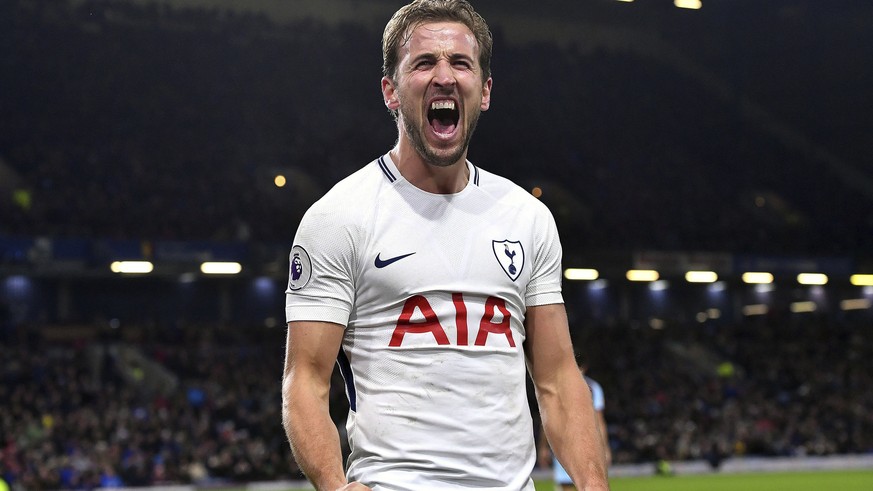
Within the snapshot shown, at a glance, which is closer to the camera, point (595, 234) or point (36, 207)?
point (36, 207)

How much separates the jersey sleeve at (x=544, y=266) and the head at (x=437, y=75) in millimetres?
325

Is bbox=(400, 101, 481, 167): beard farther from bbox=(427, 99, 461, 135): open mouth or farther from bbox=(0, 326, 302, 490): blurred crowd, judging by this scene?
bbox=(0, 326, 302, 490): blurred crowd

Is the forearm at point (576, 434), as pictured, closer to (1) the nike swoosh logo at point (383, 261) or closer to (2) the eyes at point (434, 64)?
(1) the nike swoosh logo at point (383, 261)

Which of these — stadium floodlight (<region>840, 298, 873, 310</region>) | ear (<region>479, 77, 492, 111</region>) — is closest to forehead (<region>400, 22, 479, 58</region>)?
ear (<region>479, 77, 492, 111</region>)

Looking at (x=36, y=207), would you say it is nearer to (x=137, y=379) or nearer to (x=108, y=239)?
(x=108, y=239)

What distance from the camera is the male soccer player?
274 centimetres

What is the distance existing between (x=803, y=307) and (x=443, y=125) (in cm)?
4338

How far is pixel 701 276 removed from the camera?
3950 centimetres

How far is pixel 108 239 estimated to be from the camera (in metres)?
32.3

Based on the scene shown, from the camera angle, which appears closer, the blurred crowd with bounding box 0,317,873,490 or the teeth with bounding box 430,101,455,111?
the teeth with bounding box 430,101,455,111

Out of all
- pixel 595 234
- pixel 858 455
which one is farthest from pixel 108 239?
pixel 858 455

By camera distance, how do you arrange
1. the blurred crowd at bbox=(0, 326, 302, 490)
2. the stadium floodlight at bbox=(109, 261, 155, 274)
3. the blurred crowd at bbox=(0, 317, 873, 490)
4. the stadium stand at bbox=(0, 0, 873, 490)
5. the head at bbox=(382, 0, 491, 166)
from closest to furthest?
1. the head at bbox=(382, 0, 491, 166)
2. the blurred crowd at bbox=(0, 326, 302, 490)
3. the blurred crowd at bbox=(0, 317, 873, 490)
4. the stadium stand at bbox=(0, 0, 873, 490)
5. the stadium floodlight at bbox=(109, 261, 155, 274)

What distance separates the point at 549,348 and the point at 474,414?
0.38m

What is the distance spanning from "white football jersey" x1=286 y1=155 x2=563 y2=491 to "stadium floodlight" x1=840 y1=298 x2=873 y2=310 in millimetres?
44581
